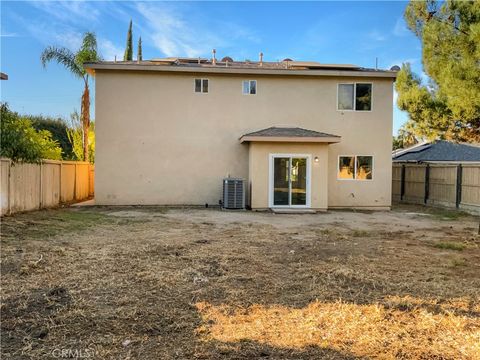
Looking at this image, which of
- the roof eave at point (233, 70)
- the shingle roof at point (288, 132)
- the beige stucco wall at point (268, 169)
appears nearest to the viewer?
the shingle roof at point (288, 132)

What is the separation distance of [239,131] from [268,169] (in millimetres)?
2173

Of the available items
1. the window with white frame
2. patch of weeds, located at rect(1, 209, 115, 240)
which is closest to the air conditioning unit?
the window with white frame

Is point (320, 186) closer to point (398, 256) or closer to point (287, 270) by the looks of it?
point (398, 256)

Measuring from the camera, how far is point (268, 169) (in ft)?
45.7

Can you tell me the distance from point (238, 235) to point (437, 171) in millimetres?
11597

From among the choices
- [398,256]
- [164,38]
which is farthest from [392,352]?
[164,38]

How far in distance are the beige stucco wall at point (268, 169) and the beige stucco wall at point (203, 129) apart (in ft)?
3.78

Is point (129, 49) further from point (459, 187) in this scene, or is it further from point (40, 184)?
point (459, 187)

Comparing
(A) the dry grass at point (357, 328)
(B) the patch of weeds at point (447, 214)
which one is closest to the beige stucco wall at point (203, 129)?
(B) the patch of weeds at point (447, 214)

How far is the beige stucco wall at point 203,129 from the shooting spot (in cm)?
1457

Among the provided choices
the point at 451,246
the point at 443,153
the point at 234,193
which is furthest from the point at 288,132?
the point at 443,153

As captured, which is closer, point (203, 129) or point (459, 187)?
point (459, 187)

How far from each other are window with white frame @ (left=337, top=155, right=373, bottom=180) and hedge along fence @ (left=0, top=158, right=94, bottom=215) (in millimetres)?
11147

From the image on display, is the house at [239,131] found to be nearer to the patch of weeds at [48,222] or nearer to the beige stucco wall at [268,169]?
the beige stucco wall at [268,169]
